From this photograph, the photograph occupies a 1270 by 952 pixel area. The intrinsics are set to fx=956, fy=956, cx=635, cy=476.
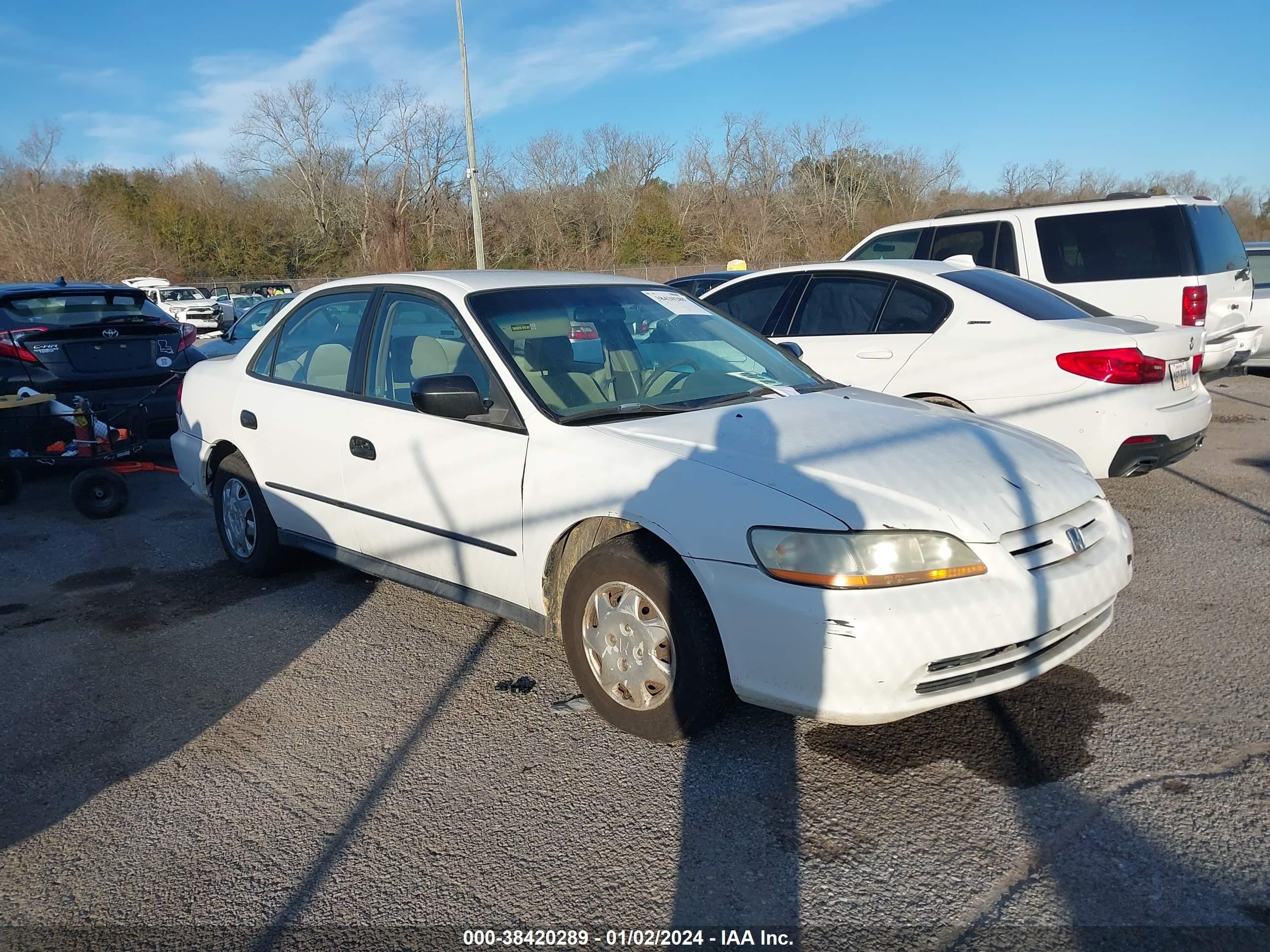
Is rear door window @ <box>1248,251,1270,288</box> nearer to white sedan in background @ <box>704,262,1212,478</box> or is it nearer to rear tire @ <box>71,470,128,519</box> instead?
white sedan in background @ <box>704,262,1212,478</box>

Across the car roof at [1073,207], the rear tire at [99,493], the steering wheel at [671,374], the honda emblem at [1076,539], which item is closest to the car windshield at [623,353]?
the steering wheel at [671,374]

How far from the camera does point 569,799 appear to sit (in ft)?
10.1

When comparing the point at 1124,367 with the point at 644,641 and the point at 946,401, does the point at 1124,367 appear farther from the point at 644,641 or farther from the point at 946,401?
the point at 644,641

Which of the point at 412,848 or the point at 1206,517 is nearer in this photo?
the point at 412,848

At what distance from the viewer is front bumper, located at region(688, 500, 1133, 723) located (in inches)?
112

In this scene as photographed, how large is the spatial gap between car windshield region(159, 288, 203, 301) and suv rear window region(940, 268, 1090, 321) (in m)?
32.6

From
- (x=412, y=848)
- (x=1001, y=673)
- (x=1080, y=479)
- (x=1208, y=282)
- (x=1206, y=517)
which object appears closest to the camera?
(x=412, y=848)

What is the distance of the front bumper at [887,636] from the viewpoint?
9.37ft

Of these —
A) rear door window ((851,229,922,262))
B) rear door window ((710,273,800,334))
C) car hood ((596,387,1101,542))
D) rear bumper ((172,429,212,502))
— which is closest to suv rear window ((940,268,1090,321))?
rear door window ((710,273,800,334))

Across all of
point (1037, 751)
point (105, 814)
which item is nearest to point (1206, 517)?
point (1037, 751)

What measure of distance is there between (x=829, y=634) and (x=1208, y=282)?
643 centimetres

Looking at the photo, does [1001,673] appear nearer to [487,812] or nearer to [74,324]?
[487,812]

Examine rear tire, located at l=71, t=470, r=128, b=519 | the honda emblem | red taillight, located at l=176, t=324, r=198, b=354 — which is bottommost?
rear tire, located at l=71, t=470, r=128, b=519

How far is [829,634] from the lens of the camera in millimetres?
2869
